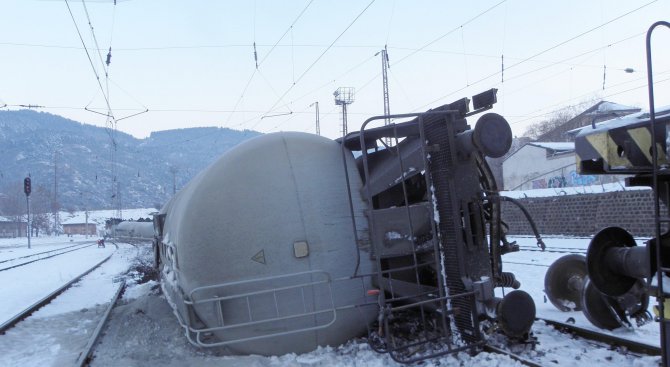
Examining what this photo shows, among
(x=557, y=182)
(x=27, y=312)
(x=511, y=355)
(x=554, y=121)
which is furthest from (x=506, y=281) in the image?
(x=554, y=121)

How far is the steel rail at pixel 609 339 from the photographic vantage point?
500 centimetres

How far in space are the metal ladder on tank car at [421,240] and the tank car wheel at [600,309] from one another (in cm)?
167

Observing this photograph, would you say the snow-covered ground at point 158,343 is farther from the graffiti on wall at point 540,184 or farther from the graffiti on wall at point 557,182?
the graffiti on wall at point 540,184

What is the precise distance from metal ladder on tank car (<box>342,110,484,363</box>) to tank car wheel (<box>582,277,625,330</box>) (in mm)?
1669

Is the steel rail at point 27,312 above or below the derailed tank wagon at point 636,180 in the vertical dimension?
below

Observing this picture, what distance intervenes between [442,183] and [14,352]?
270 inches

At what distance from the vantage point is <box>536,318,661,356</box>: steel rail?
500 centimetres

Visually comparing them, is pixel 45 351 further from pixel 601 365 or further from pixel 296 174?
pixel 601 365

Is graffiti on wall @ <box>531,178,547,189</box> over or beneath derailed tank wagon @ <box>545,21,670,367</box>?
over

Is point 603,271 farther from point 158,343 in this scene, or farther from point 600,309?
point 158,343

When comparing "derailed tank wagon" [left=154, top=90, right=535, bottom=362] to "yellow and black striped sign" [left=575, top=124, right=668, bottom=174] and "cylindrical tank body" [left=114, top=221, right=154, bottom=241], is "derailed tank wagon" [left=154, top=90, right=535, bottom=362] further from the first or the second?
"cylindrical tank body" [left=114, top=221, right=154, bottom=241]

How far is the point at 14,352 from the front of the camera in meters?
7.68

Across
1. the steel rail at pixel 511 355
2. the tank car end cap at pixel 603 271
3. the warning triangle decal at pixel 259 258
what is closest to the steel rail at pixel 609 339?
the tank car end cap at pixel 603 271

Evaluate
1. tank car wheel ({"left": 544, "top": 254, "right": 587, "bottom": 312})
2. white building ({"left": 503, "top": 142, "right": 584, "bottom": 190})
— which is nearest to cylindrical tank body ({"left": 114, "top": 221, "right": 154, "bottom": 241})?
tank car wheel ({"left": 544, "top": 254, "right": 587, "bottom": 312})
